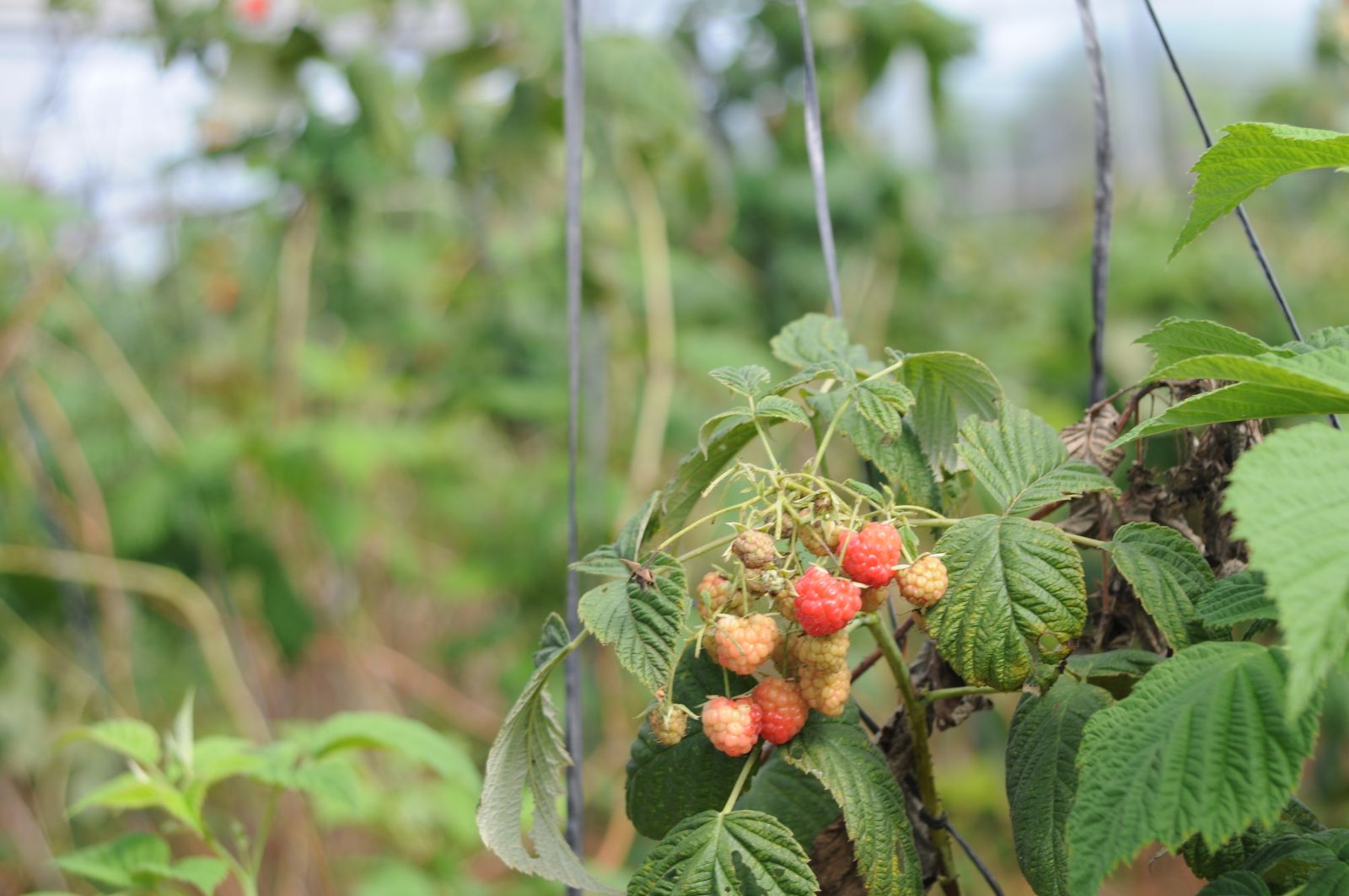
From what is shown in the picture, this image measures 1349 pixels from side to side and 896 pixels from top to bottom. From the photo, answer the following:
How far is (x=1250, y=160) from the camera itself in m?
0.45

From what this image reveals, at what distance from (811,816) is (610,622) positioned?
0.17 m

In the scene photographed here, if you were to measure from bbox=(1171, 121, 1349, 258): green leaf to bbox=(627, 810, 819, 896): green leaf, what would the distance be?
303mm

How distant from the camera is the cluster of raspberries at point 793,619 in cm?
41

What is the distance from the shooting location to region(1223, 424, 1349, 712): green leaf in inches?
12.3

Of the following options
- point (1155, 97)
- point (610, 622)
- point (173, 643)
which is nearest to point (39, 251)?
point (173, 643)

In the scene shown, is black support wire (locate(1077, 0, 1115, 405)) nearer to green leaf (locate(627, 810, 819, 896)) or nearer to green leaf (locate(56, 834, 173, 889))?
green leaf (locate(627, 810, 819, 896))

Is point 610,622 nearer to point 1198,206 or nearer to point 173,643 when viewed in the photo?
point 1198,206

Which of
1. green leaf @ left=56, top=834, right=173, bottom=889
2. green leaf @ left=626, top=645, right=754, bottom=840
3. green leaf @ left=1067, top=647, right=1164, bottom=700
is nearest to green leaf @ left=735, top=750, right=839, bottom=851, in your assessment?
green leaf @ left=626, top=645, right=754, bottom=840

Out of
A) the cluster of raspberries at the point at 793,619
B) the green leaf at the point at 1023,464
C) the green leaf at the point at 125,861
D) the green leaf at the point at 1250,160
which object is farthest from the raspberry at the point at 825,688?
the green leaf at the point at 125,861

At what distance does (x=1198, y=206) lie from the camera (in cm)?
47

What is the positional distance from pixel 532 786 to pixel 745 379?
8.1 inches

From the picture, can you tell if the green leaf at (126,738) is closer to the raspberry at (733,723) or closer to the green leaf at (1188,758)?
the raspberry at (733,723)

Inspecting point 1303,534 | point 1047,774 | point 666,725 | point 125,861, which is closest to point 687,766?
point 666,725

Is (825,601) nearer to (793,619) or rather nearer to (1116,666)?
(793,619)
